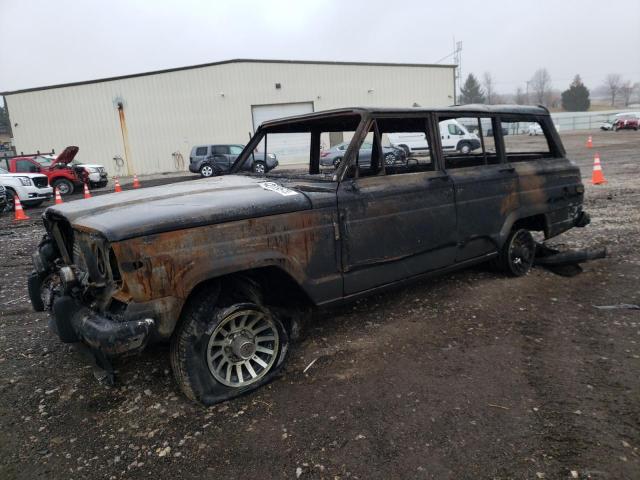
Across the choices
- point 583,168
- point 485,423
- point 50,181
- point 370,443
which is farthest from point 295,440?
point 50,181

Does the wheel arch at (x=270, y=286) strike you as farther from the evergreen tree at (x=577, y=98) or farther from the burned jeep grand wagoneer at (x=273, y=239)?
the evergreen tree at (x=577, y=98)

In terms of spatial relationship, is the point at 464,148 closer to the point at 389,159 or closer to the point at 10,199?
the point at 389,159

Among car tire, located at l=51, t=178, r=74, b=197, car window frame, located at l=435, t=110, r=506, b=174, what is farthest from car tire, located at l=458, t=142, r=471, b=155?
car tire, located at l=51, t=178, r=74, b=197

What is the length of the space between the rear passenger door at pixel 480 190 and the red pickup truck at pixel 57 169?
16699mm

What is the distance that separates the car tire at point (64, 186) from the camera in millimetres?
17078

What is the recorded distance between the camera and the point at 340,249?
3289 mm

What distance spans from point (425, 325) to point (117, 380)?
2.40 metres

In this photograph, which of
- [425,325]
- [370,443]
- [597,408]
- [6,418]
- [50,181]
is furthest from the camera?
[50,181]

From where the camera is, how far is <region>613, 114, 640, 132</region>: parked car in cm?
3959

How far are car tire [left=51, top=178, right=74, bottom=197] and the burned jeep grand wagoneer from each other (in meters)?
15.3

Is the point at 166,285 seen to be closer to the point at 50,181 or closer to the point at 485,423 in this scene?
Answer: the point at 485,423

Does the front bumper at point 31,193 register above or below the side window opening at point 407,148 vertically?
below

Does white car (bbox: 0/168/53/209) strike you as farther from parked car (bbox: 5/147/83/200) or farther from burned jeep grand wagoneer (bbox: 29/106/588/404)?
burned jeep grand wagoneer (bbox: 29/106/588/404)

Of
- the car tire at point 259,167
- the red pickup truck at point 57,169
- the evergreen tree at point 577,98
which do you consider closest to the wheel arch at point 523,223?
the car tire at point 259,167
